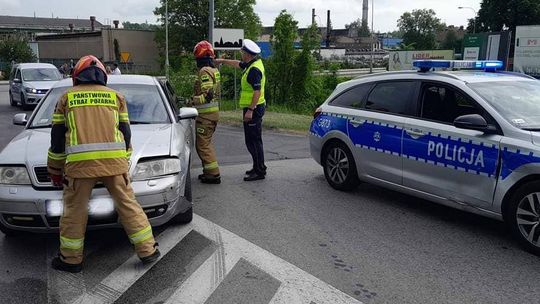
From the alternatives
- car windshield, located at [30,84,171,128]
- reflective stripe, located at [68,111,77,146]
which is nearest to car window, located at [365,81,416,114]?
car windshield, located at [30,84,171,128]

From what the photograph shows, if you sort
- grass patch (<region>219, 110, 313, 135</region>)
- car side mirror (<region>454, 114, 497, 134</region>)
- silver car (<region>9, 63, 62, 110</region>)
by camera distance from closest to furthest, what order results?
car side mirror (<region>454, 114, 497, 134</region>) → grass patch (<region>219, 110, 313, 135</region>) → silver car (<region>9, 63, 62, 110</region>)

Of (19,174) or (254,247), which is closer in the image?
(19,174)

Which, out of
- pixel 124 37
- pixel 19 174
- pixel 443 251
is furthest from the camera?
pixel 124 37

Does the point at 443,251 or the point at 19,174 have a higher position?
the point at 19,174

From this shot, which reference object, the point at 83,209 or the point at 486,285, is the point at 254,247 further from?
the point at 486,285

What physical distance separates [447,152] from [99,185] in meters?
3.32

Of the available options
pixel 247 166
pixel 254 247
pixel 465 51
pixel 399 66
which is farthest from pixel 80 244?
Answer: pixel 399 66

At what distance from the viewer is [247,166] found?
851 cm

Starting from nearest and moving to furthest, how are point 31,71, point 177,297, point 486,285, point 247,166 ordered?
point 177,297
point 486,285
point 247,166
point 31,71

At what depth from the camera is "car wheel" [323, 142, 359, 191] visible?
6.56 m

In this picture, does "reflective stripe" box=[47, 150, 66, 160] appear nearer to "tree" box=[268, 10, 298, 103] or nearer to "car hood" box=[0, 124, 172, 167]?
"car hood" box=[0, 124, 172, 167]

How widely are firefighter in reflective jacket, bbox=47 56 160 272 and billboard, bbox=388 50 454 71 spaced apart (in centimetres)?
4191

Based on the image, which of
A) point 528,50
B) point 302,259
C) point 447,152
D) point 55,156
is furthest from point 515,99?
point 528,50

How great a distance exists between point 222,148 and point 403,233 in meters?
5.69
